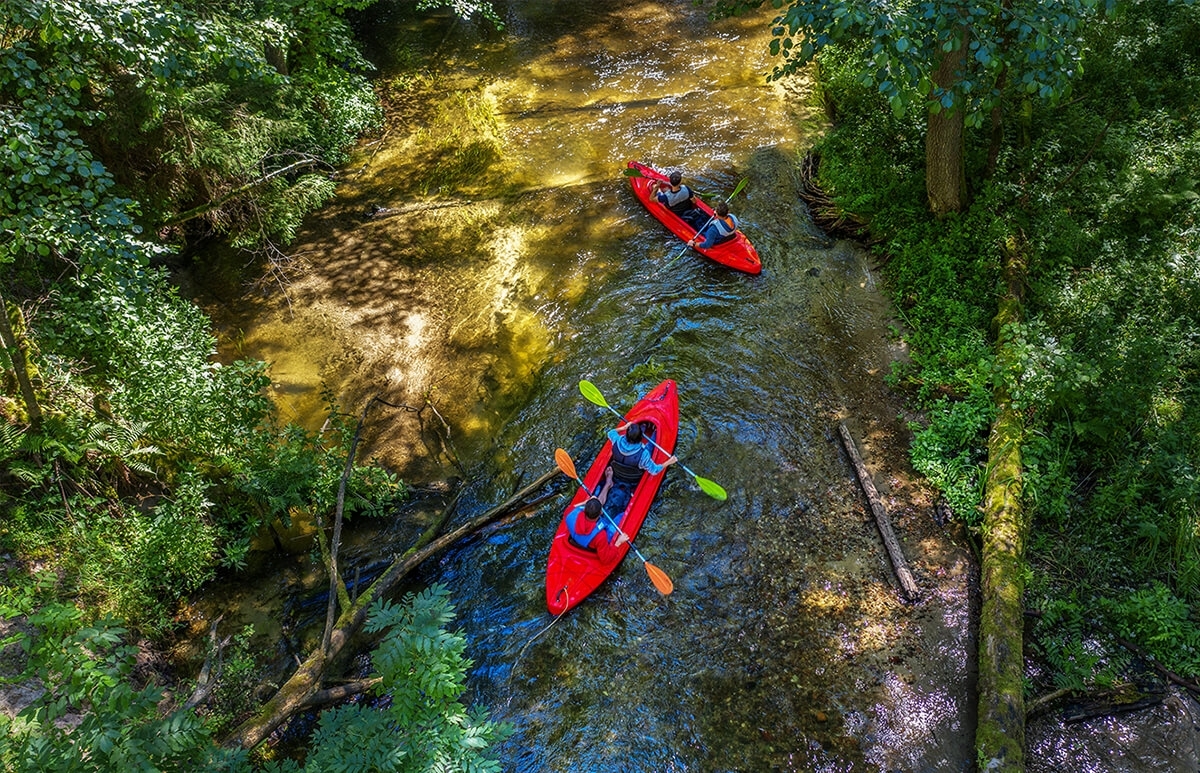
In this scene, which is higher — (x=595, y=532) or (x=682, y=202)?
(x=682, y=202)

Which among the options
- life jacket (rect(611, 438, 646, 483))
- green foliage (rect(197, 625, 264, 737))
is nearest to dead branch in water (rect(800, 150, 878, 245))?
life jacket (rect(611, 438, 646, 483))

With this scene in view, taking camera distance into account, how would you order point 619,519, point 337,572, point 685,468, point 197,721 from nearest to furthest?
point 197,721
point 337,572
point 619,519
point 685,468

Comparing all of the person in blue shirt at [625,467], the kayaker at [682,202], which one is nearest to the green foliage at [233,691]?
the person in blue shirt at [625,467]

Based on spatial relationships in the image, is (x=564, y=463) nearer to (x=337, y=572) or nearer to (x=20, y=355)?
(x=337, y=572)

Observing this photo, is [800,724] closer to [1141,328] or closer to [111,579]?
[1141,328]

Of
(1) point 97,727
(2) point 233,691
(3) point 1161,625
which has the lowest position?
(3) point 1161,625

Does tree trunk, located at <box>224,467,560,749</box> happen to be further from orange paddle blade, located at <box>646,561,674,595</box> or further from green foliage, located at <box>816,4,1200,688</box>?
green foliage, located at <box>816,4,1200,688</box>

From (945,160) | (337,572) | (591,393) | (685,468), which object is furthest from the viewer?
(945,160)

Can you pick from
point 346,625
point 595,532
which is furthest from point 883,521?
point 346,625
